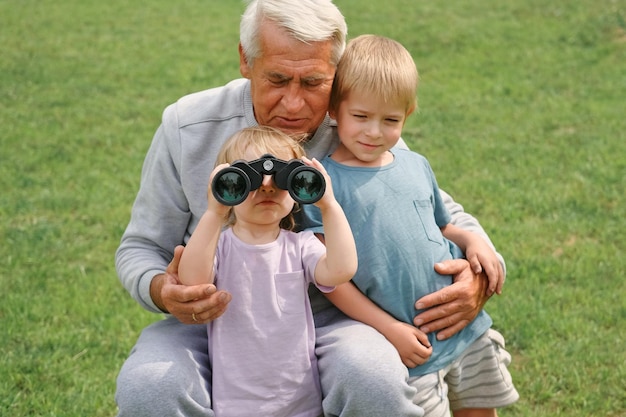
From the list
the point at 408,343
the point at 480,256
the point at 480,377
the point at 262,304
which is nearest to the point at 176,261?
the point at 262,304

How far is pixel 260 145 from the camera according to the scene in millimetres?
3027

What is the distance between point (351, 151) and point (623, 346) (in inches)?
87.5

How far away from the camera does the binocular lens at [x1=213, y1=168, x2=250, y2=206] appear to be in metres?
2.75

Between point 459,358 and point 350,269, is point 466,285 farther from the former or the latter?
point 350,269

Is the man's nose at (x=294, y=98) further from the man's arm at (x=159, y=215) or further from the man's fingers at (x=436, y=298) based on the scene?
the man's fingers at (x=436, y=298)

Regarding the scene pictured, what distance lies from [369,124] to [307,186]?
529mm

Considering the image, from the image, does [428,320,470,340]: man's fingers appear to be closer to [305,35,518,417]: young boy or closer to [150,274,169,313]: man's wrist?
[305,35,518,417]: young boy

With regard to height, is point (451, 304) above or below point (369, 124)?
below

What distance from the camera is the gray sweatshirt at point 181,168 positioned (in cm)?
346

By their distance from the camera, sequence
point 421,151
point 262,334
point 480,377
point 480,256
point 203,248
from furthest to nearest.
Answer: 1. point 421,151
2. point 480,377
3. point 480,256
4. point 262,334
5. point 203,248

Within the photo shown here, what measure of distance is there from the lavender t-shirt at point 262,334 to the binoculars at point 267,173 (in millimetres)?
302

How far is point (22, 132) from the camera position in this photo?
859 cm

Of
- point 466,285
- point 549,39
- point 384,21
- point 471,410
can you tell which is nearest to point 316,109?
point 466,285

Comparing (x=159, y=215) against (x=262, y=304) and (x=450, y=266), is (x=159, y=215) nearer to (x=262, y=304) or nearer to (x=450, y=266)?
(x=262, y=304)
